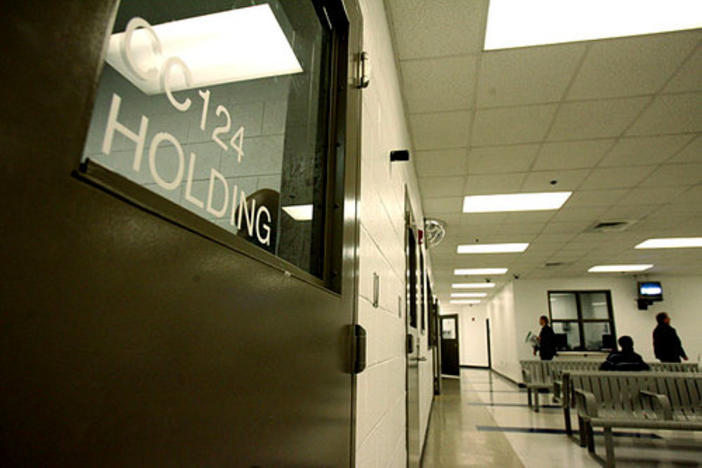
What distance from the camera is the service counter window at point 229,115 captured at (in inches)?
15.4

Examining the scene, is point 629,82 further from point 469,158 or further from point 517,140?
point 469,158

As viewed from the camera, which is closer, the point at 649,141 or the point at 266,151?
the point at 266,151

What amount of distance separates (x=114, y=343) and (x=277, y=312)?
0.93 ft

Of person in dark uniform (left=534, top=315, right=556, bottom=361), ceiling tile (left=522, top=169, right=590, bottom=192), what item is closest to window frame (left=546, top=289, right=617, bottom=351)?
person in dark uniform (left=534, top=315, right=556, bottom=361)

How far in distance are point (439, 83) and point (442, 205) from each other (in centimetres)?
270

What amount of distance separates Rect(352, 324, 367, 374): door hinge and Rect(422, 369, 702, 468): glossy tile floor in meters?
3.12

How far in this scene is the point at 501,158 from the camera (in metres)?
3.91

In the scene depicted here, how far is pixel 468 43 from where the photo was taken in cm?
240

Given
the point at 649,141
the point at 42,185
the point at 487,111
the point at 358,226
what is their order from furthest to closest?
the point at 649,141, the point at 487,111, the point at 358,226, the point at 42,185

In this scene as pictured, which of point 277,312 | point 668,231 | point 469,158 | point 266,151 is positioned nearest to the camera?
point 277,312

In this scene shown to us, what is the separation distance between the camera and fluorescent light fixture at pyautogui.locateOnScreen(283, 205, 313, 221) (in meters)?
0.80

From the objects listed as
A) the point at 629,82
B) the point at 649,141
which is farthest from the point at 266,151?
the point at 649,141

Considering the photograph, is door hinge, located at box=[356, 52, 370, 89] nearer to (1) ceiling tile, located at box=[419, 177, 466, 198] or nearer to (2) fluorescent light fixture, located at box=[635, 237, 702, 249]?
(1) ceiling tile, located at box=[419, 177, 466, 198]

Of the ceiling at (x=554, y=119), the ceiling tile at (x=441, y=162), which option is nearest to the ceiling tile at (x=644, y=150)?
the ceiling at (x=554, y=119)
